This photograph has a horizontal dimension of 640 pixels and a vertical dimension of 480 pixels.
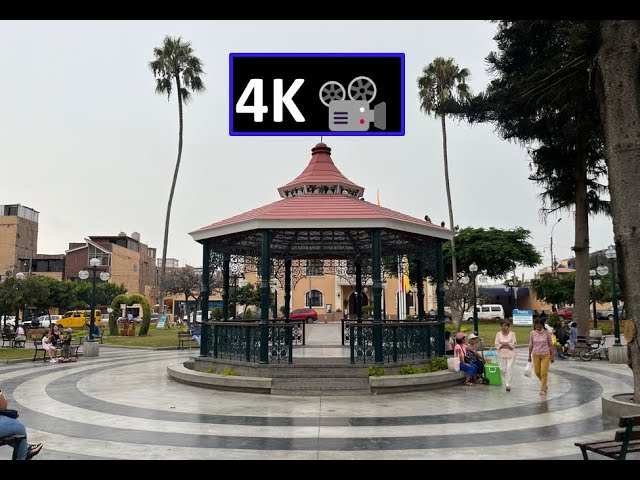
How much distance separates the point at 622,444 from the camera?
19.0 ft

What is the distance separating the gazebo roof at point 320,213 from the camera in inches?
518

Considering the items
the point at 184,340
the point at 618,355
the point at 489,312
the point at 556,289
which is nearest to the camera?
the point at 618,355

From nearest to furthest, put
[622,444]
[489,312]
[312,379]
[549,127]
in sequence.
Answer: [622,444], [312,379], [549,127], [489,312]

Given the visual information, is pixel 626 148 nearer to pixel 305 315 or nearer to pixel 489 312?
pixel 305 315

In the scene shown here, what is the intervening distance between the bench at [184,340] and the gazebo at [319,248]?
27.9ft

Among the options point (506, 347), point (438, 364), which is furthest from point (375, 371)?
point (506, 347)

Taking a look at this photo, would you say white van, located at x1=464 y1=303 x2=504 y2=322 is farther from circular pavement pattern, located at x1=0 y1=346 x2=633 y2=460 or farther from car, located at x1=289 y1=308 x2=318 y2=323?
circular pavement pattern, located at x1=0 y1=346 x2=633 y2=460

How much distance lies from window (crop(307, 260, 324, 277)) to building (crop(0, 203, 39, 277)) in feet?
174

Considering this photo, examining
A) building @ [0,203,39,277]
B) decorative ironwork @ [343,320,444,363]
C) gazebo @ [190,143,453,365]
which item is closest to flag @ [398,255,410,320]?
gazebo @ [190,143,453,365]

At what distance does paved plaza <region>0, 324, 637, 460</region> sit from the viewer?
23.6ft

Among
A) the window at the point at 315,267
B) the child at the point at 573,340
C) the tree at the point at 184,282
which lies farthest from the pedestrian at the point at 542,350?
the tree at the point at 184,282

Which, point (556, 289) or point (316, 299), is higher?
point (556, 289)


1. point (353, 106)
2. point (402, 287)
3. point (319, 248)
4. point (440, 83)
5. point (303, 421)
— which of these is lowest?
point (303, 421)

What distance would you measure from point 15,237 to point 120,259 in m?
12.7
